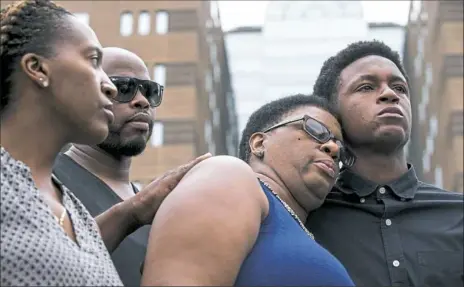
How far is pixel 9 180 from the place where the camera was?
62.7 inches

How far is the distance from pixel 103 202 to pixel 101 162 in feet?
1.02

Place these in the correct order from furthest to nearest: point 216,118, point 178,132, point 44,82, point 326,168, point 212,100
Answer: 1. point 216,118
2. point 212,100
3. point 178,132
4. point 326,168
5. point 44,82

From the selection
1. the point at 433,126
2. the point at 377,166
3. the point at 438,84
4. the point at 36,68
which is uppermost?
the point at 36,68

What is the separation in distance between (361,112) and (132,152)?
893 millimetres

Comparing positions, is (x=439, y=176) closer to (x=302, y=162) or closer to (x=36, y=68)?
(x=302, y=162)

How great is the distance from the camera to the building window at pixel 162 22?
75.9 feet

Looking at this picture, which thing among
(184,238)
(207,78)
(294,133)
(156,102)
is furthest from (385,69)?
(207,78)

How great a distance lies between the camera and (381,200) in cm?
282

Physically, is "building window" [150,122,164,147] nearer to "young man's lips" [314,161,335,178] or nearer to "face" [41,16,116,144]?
"young man's lips" [314,161,335,178]

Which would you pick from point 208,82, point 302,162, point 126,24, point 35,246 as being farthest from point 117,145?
point 208,82

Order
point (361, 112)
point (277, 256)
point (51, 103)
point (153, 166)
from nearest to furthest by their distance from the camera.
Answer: point (51, 103)
point (277, 256)
point (361, 112)
point (153, 166)

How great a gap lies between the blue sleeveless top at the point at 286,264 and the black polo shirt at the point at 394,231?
0.72 m

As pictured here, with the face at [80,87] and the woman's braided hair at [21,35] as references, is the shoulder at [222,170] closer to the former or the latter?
the face at [80,87]

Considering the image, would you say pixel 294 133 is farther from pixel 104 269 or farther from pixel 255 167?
pixel 104 269
